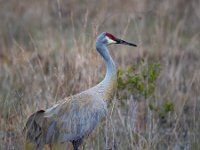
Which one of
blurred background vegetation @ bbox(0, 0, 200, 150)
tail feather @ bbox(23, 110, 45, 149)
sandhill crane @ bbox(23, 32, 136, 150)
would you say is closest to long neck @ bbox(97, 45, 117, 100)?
sandhill crane @ bbox(23, 32, 136, 150)

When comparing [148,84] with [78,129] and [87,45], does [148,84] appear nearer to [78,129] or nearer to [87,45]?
[87,45]

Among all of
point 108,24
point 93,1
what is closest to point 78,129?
point 108,24

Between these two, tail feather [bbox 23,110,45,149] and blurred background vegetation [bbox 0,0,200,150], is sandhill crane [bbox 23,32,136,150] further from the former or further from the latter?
blurred background vegetation [bbox 0,0,200,150]

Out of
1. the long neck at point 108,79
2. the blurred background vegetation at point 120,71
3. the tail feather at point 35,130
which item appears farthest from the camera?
the blurred background vegetation at point 120,71

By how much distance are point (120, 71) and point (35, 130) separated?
1.42 metres

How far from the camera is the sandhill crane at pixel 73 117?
Result: 6801 millimetres

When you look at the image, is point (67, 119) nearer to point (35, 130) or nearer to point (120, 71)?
point (35, 130)

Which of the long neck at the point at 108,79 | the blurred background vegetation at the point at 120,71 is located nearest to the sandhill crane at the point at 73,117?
the long neck at the point at 108,79

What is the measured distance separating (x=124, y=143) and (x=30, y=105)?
3.51 ft

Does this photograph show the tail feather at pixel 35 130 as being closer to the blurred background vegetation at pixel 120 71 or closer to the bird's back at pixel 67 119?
the bird's back at pixel 67 119

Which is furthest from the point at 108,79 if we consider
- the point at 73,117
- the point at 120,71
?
the point at 120,71

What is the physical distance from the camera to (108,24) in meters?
12.2

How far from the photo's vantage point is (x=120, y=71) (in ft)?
25.8

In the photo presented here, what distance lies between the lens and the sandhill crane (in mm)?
6801
